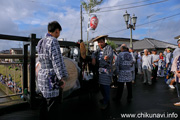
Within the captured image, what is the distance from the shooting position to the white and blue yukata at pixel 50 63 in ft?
7.15

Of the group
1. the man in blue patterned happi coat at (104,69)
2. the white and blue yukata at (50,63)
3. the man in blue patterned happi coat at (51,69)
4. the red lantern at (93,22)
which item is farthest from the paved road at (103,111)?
the red lantern at (93,22)

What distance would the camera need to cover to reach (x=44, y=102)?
8.19 feet

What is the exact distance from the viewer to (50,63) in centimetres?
229

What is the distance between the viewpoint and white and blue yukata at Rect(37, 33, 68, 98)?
2.18 meters

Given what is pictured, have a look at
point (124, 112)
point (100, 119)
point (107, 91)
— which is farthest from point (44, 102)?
point (124, 112)

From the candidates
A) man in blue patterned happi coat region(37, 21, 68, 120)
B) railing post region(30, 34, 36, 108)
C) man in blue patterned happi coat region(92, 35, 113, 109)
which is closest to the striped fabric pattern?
man in blue patterned happi coat region(92, 35, 113, 109)

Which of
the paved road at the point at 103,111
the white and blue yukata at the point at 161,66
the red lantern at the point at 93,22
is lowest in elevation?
the paved road at the point at 103,111

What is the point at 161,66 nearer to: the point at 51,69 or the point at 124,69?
the point at 124,69

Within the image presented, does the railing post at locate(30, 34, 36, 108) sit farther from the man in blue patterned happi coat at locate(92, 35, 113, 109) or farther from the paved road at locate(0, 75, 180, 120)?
the man in blue patterned happi coat at locate(92, 35, 113, 109)

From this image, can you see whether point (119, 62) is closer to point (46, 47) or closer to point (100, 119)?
point (100, 119)

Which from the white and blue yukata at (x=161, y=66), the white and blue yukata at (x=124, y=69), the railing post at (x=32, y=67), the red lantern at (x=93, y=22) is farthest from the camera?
the red lantern at (x=93, y=22)

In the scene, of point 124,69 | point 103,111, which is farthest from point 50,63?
point 124,69

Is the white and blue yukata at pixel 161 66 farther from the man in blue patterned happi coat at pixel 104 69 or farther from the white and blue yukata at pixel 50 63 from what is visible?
the white and blue yukata at pixel 50 63

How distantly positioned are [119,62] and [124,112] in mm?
1489
